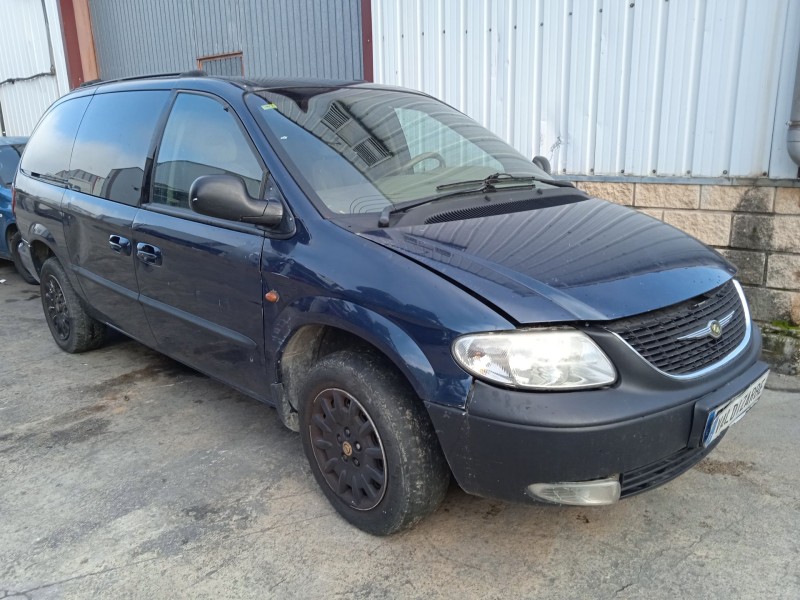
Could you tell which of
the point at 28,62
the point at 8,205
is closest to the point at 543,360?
the point at 8,205

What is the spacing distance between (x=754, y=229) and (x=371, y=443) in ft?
11.1

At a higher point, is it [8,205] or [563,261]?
[563,261]

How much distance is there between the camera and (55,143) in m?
4.52

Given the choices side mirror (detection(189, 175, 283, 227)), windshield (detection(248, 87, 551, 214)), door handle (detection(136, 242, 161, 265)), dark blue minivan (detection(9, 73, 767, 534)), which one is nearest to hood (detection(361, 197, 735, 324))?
dark blue minivan (detection(9, 73, 767, 534))

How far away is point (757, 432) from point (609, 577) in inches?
64.6

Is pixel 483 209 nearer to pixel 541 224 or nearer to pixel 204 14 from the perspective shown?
pixel 541 224

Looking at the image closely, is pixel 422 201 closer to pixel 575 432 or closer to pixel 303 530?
pixel 575 432

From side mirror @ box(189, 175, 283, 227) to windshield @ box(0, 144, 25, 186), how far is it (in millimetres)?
5964

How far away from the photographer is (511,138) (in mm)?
5488

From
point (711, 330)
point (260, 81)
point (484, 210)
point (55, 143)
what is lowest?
point (711, 330)

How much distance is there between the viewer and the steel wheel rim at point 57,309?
4.72 m

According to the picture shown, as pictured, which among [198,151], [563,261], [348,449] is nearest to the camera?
[563,261]

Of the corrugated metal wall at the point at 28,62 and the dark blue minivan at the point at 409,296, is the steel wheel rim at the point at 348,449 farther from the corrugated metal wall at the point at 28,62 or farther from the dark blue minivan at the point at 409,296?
the corrugated metal wall at the point at 28,62

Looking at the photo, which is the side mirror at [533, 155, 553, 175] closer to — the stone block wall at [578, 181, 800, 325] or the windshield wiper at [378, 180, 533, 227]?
the windshield wiper at [378, 180, 533, 227]
